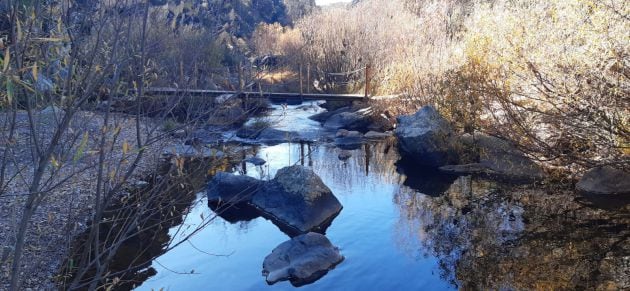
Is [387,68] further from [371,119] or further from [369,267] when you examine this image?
[369,267]

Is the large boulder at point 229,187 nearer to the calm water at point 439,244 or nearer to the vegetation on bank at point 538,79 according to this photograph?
the calm water at point 439,244

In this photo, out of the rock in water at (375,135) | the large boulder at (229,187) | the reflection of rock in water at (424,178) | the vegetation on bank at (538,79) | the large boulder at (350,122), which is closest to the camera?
the vegetation on bank at (538,79)

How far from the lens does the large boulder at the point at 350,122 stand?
13703 millimetres

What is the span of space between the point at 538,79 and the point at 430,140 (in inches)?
106

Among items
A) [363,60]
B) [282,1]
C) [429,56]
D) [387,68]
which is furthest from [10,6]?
[282,1]

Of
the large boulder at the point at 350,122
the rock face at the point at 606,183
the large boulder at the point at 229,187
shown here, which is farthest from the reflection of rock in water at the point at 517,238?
the large boulder at the point at 350,122

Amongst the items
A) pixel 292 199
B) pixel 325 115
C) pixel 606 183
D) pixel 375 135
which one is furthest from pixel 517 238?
pixel 325 115

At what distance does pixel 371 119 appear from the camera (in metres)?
13.9

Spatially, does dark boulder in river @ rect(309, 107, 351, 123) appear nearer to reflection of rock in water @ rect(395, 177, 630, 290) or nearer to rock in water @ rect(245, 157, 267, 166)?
rock in water @ rect(245, 157, 267, 166)

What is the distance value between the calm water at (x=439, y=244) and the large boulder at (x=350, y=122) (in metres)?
5.03

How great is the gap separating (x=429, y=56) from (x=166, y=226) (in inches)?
329

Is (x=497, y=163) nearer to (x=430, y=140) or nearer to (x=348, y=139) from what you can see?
(x=430, y=140)

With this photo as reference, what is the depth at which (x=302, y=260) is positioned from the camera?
5.56m

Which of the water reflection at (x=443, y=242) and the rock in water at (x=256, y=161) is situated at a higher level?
the water reflection at (x=443, y=242)
